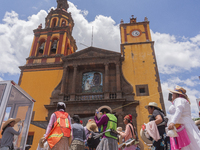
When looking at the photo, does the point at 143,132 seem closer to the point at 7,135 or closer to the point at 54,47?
the point at 7,135

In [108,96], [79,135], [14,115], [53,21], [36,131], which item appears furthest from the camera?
[53,21]

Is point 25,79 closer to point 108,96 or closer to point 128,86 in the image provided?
point 108,96

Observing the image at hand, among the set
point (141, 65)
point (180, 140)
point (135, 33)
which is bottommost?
point (180, 140)

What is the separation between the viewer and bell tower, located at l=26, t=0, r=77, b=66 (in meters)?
17.4

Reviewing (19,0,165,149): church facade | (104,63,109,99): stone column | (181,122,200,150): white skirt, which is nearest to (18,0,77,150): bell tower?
(19,0,165,149): church facade

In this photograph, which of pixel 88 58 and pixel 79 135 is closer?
pixel 79 135

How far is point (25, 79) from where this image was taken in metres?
16.3

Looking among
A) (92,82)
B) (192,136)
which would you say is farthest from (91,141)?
(92,82)

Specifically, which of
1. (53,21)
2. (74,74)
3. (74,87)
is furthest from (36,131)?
(53,21)

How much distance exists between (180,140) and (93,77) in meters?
12.9

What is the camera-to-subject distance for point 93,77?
15.6 metres

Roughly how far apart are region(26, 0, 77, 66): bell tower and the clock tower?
6595 millimetres

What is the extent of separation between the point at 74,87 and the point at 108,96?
10.6ft

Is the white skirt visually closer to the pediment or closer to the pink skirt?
the pink skirt
